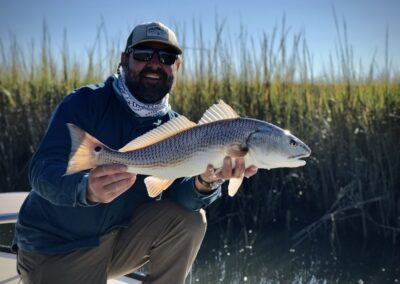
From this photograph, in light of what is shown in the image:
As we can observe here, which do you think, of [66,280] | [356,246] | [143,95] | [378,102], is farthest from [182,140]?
[378,102]

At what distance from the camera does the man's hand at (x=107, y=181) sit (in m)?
2.16

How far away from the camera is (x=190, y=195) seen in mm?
2768

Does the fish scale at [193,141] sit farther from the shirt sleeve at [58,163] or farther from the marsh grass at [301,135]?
the marsh grass at [301,135]

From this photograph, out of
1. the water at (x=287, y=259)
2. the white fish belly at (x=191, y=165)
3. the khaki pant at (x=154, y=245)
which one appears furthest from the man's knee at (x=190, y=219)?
the water at (x=287, y=259)

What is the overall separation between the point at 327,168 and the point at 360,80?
1.13m

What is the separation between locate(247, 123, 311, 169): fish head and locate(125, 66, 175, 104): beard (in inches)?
32.3

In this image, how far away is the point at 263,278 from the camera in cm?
441

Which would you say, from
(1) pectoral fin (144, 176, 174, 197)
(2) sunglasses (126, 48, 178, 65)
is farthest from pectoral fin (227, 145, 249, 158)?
(2) sunglasses (126, 48, 178, 65)

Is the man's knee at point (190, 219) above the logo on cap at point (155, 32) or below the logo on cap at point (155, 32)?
below

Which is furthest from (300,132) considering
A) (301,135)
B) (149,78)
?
(149,78)

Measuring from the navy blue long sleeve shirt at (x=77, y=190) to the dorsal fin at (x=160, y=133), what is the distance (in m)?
0.27

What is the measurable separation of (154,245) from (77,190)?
0.78 meters

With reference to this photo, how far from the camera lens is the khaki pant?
2739mm

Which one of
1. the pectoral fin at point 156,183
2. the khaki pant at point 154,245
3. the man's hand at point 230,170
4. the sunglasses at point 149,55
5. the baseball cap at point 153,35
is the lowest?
the khaki pant at point 154,245
